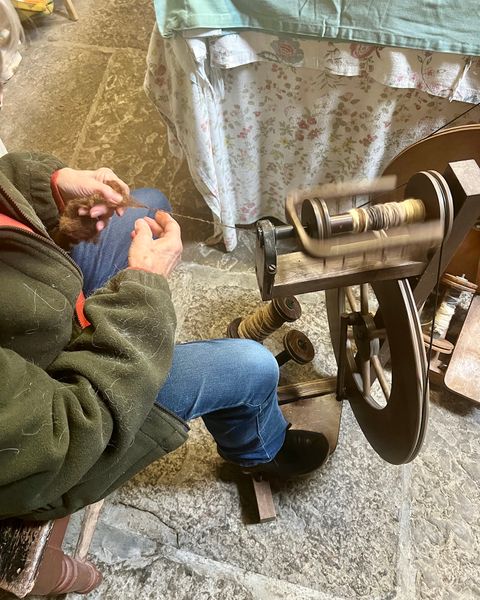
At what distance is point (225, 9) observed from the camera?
40.4 inches

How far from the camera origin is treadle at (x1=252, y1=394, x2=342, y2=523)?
47.9 inches

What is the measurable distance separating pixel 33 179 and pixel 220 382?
500 mm

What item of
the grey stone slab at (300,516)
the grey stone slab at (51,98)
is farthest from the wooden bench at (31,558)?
the grey stone slab at (51,98)

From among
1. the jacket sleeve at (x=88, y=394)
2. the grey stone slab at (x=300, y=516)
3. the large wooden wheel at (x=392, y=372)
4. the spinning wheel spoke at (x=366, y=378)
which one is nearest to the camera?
the jacket sleeve at (x=88, y=394)

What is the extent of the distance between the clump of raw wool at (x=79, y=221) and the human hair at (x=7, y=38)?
0.79ft

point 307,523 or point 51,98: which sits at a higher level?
point 51,98

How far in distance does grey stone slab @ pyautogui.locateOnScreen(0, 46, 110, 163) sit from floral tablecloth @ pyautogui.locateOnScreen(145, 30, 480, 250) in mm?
750

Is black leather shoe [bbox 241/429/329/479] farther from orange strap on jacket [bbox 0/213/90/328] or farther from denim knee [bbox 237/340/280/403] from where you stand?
orange strap on jacket [bbox 0/213/90/328]

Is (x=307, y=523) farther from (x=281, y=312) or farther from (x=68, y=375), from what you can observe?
(x=68, y=375)

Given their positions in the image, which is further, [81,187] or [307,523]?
[307,523]

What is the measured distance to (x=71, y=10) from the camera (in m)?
2.37

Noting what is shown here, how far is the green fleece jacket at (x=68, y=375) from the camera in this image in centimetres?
59

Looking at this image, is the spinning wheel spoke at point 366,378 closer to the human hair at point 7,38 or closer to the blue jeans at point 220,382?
the blue jeans at point 220,382

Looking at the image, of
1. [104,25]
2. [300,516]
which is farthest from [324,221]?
[104,25]
